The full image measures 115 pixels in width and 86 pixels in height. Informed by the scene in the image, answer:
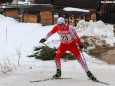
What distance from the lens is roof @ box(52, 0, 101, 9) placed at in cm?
3495

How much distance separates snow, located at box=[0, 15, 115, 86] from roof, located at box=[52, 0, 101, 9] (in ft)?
27.5

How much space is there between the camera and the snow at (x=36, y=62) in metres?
11.7

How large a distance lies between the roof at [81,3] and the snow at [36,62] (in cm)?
840

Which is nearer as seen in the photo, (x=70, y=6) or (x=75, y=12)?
(x=75, y=12)

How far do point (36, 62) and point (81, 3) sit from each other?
22259 millimetres

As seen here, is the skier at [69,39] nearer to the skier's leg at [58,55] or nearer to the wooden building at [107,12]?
the skier's leg at [58,55]

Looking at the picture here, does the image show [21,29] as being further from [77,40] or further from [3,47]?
[77,40]

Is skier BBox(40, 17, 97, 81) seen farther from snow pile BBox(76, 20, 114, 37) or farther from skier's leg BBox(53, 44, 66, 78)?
snow pile BBox(76, 20, 114, 37)

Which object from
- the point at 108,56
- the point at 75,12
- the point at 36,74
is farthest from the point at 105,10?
the point at 36,74

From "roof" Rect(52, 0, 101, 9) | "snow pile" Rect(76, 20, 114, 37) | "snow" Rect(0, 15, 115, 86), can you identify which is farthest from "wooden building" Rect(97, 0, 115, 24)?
"snow pile" Rect(76, 20, 114, 37)

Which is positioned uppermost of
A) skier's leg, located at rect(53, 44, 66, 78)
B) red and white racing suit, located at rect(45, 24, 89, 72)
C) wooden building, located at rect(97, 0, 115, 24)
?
red and white racing suit, located at rect(45, 24, 89, 72)

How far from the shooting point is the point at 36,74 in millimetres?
12773

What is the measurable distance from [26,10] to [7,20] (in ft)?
16.5

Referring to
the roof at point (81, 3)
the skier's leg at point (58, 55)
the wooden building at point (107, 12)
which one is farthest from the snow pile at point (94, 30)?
the skier's leg at point (58, 55)
